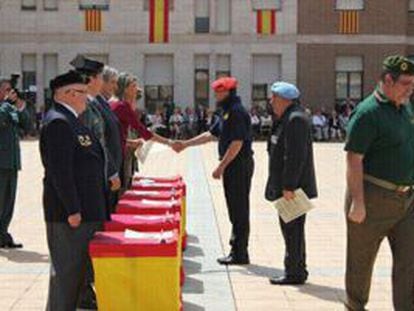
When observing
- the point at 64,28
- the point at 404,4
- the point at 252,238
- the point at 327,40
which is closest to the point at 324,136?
the point at 327,40

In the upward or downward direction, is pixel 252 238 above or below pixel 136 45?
below

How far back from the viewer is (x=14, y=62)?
144ft

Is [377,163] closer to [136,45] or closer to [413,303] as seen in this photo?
[413,303]

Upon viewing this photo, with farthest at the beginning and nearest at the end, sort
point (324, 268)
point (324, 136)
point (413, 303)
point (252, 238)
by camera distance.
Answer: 1. point (324, 136)
2. point (252, 238)
3. point (324, 268)
4. point (413, 303)

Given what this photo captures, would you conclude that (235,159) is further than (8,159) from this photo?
No

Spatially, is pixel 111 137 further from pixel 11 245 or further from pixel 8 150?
pixel 11 245

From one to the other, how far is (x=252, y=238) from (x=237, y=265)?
75.9 inches

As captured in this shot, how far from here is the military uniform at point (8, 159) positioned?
10375mm

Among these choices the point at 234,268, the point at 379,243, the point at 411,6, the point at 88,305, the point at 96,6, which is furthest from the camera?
the point at 411,6

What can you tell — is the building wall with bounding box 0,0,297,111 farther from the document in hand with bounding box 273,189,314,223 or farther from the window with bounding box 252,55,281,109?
the document in hand with bounding box 273,189,314,223

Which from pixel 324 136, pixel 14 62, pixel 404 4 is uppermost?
pixel 404 4

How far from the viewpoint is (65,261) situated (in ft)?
20.0

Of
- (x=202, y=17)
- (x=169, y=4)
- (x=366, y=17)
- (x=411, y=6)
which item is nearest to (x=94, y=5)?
(x=169, y=4)

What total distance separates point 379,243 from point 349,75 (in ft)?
126
